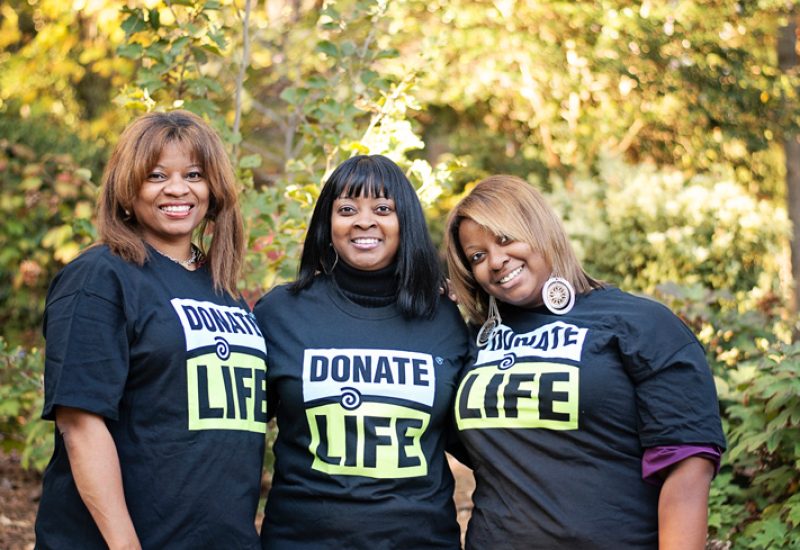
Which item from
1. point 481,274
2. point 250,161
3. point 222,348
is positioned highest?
point 250,161

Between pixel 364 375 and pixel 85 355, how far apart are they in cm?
82

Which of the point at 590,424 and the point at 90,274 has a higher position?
the point at 90,274

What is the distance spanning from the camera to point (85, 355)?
2.29 metres

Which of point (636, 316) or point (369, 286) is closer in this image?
point (636, 316)

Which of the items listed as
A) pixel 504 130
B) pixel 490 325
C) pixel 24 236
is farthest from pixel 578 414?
pixel 504 130

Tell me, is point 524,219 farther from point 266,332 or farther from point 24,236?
point 24,236

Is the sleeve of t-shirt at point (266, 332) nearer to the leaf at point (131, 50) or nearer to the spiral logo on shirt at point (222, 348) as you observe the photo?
the spiral logo on shirt at point (222, 348)

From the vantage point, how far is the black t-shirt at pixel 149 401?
230 centimetres

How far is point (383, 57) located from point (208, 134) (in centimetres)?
180

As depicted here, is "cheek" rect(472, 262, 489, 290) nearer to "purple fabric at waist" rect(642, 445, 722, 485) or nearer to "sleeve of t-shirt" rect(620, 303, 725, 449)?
"sleeve of t-shirt" rect(620, 303, 725, 449)

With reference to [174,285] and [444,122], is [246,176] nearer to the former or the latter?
[174,285]

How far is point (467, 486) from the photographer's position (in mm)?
5414

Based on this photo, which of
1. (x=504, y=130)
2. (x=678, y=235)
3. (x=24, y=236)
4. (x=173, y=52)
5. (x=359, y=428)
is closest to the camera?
(x=359, y=428)

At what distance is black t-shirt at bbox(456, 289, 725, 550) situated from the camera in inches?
97.7
